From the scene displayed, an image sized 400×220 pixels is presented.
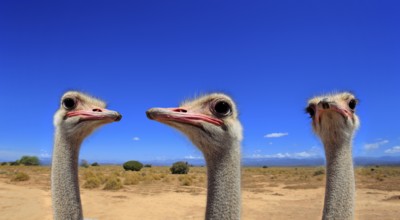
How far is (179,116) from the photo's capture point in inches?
142

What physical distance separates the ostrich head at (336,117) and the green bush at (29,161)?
207ft

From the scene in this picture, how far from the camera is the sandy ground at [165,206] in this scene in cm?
1446

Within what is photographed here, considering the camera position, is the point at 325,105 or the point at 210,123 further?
the point at 325,105

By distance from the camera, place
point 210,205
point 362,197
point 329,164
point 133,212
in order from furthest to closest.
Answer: point 362,197 → point 133,212 → point 329,164 → point 210,205

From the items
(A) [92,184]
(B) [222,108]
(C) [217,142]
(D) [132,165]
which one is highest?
(D) [132,165]

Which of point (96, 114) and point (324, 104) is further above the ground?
point (324, 104)

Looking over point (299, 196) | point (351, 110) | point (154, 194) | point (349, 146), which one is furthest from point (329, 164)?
point (299, 196)

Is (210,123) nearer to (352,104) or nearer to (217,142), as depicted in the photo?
→ (217,142)

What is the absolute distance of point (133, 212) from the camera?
15219 millimetres

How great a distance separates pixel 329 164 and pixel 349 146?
1.08 ft

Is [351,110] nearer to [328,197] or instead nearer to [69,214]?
[328,197]

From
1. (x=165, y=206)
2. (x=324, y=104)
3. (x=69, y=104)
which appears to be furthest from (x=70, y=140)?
(x=165, y=206)

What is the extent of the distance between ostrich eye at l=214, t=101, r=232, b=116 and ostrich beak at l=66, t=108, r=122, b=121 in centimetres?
118

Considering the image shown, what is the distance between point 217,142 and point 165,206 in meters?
13.5
